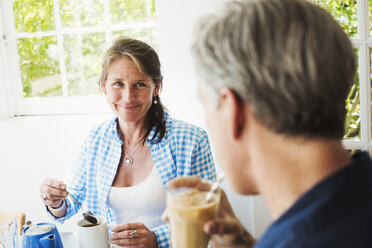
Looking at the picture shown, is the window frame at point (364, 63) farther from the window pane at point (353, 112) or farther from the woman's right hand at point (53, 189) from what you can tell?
the woman's right hand at point (53, 189)

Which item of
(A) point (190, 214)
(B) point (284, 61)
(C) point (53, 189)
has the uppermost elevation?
(B) point (284, 61)

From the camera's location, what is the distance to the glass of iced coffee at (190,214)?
0.93m

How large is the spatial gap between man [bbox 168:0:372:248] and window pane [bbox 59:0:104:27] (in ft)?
6.83

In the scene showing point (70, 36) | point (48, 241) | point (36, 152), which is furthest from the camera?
point (70, 36)

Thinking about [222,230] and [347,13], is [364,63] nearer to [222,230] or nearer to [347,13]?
[347,13]

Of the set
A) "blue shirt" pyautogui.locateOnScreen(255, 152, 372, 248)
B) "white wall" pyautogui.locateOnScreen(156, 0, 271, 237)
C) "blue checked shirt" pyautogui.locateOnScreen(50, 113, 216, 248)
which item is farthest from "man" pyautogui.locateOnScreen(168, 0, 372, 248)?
"white wall" pyautogui.locateOnScreen(156, 0, 271, 237)

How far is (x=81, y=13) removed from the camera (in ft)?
8.64

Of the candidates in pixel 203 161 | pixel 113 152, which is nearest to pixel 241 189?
pixel 203 161

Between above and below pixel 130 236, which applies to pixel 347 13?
above

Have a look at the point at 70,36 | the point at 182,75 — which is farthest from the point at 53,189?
the point at 70,36

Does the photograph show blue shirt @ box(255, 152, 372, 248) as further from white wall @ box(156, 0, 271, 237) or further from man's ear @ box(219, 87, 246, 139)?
white wall @ box(156, 0, 271, 237)

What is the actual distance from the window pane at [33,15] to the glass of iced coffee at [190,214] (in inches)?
84.5

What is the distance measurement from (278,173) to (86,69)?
2280 mm

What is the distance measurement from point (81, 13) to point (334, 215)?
7.96ft
